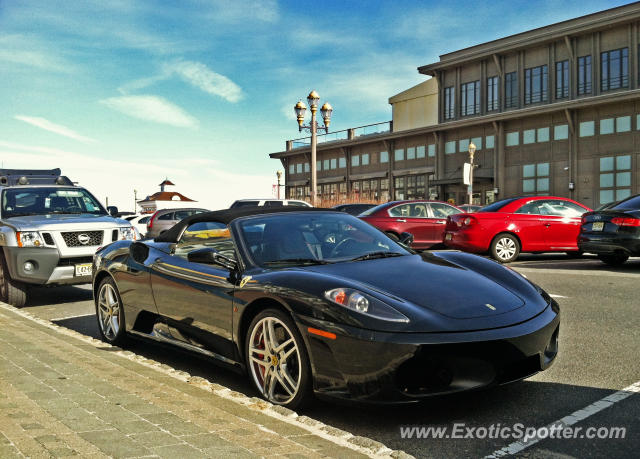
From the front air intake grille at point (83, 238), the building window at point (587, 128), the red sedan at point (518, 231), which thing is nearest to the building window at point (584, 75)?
the building window at point (587, 128)

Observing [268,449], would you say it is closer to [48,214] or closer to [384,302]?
[384,302]

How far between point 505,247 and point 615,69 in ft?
109

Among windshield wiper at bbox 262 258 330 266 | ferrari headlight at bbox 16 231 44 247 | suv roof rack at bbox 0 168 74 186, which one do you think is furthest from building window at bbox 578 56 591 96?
windshield wiper at bbox 262 258 330 266

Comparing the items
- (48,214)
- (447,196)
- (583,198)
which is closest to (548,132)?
(583,198)

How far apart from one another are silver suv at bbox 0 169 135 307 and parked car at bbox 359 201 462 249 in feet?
25.8

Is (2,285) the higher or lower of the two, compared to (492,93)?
lower

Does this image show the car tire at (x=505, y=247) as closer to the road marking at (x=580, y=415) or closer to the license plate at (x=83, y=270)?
the license plate at (x=83, y=270)

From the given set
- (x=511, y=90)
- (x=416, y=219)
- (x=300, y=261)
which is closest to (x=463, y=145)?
(x=511, y=90)

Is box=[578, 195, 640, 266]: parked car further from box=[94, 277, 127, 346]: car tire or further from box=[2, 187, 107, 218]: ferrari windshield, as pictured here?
box=[94, 277, 127, 346]: car tire

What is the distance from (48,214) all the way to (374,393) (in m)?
7.56

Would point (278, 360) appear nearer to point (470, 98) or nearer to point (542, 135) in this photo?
point (542, 135)

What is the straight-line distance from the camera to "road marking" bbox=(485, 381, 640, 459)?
3.17 metres

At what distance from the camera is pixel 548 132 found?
1706 inches

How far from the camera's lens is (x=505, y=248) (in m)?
13.6
